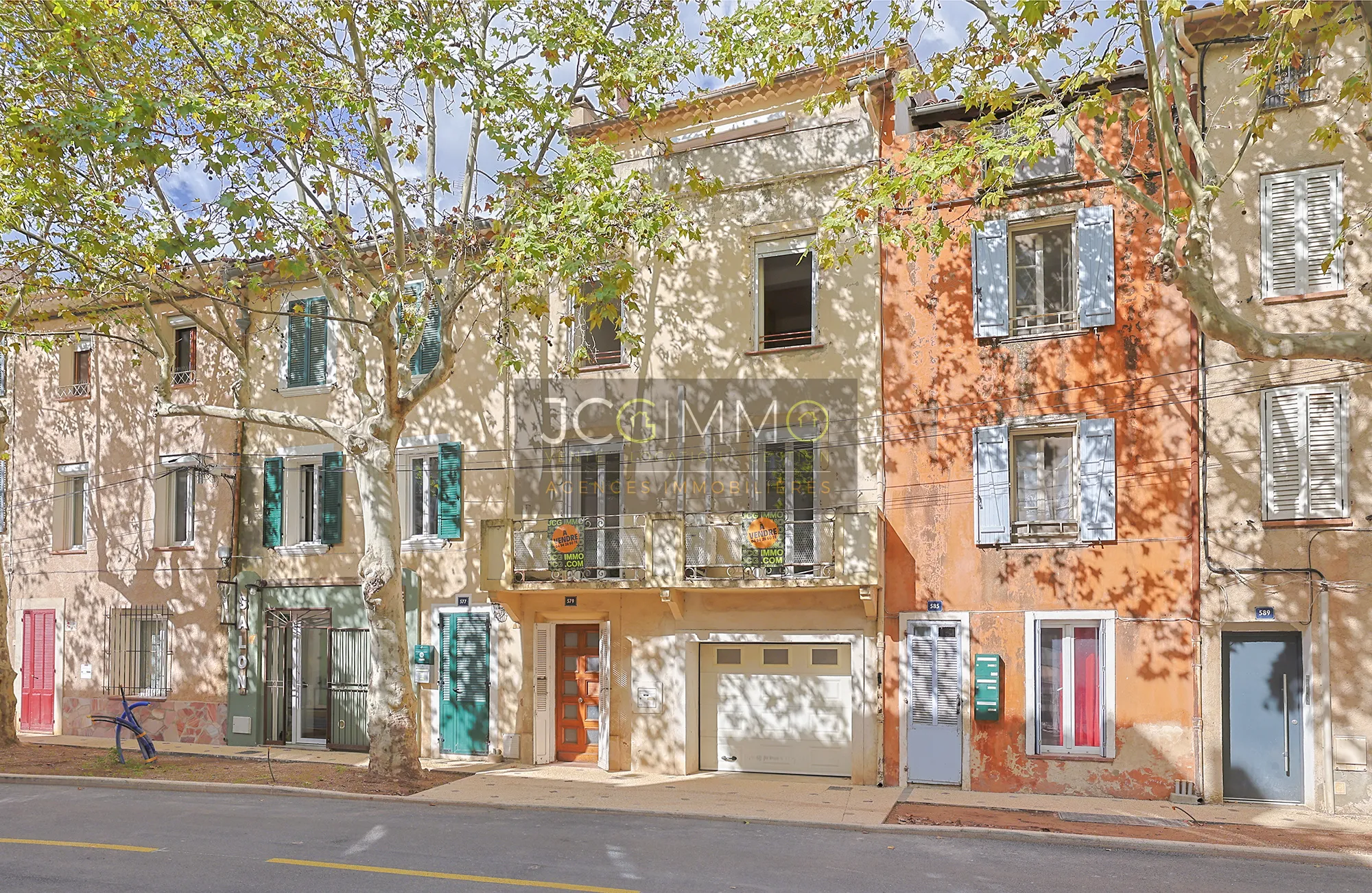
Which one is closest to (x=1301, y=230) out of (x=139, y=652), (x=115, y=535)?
(x=139, y=652)

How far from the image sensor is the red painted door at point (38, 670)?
22.7 metres

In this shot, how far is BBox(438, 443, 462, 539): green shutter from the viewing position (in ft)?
61.6

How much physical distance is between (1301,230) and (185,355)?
61.2ft

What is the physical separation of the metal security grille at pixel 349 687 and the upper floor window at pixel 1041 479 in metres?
10.3

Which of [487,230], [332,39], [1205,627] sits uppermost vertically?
[332,39]

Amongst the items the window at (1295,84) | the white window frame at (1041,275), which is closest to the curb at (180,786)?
the white window frame at (1041,275)

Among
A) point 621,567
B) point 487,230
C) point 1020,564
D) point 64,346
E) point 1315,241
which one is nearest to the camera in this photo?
point 1315,241

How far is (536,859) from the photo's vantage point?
10.6m

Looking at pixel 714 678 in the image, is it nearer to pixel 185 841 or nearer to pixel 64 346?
pixel 185 841

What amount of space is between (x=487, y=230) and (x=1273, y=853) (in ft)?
44.3

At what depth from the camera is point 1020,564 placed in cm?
1516

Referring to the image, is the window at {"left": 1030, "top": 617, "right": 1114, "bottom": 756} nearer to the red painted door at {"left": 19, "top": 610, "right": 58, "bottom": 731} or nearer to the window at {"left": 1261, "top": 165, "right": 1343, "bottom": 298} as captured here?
the window at {"left": 1261, "top": 165, "right": 1343, "bottom": 298}

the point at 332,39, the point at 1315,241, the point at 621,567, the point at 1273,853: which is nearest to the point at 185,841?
the point at 621,567

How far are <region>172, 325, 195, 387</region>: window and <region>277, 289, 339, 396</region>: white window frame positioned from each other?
2.16 meters
